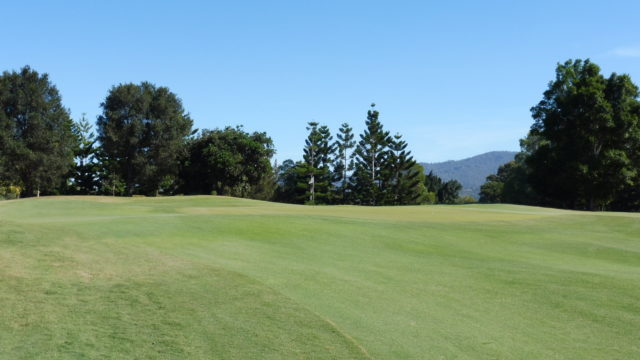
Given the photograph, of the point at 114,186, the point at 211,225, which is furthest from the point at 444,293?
the point at 114,186

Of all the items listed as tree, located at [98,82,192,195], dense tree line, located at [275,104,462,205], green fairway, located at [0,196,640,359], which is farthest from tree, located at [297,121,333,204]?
green fairway, located at [0,196,640,359]

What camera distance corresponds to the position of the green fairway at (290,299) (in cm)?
592

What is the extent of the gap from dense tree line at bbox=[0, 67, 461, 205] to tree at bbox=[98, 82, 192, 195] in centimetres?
11

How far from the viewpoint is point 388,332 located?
6672mm

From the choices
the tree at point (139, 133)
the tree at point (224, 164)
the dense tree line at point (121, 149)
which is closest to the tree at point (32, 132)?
the dense tree line at point (121, 149)

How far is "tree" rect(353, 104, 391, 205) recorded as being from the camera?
70.7m

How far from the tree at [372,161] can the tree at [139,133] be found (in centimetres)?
2661

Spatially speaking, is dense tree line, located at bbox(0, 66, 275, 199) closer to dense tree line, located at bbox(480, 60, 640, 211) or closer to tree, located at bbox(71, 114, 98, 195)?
tree, located at bbox(71, 114, 98, 195)

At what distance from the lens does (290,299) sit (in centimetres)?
749

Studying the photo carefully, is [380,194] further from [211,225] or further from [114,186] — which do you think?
[211,225]

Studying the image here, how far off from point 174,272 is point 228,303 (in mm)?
1896

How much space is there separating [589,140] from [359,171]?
32.3 metres

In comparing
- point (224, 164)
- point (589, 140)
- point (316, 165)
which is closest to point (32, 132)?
point (224, 164)

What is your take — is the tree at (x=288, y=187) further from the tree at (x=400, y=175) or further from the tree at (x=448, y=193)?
the tree at (x=448, y=193)
